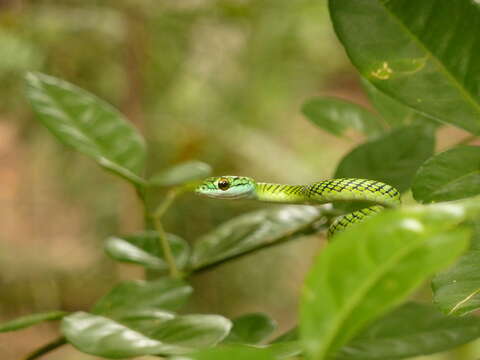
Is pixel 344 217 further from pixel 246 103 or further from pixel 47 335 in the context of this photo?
pixel 47 335

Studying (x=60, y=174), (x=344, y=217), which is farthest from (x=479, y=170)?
(x=60, y=174)

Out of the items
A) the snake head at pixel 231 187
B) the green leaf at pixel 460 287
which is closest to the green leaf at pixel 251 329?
the green leaf at pixel 460 287

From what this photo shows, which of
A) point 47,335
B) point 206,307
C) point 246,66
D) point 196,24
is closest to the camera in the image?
point 196,24

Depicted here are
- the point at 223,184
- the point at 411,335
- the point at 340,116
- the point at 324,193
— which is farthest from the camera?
the point at 223,184

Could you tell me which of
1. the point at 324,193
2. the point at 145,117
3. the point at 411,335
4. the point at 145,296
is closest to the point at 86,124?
the point at 145,296

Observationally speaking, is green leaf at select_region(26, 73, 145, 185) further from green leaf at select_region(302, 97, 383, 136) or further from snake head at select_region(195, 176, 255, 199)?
snake head at select_region(195, 176, 255, 199)

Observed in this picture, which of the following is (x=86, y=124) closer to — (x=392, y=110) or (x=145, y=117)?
(x=392, y=110)

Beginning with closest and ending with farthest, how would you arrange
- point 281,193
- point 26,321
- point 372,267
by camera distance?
point 372,267 → point 26,321 → point 281,193

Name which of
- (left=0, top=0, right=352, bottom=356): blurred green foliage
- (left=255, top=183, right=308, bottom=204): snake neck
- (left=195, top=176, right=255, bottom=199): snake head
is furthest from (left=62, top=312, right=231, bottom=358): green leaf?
(left=0, top=0, right=352, bottom=356): blurred green foliage
